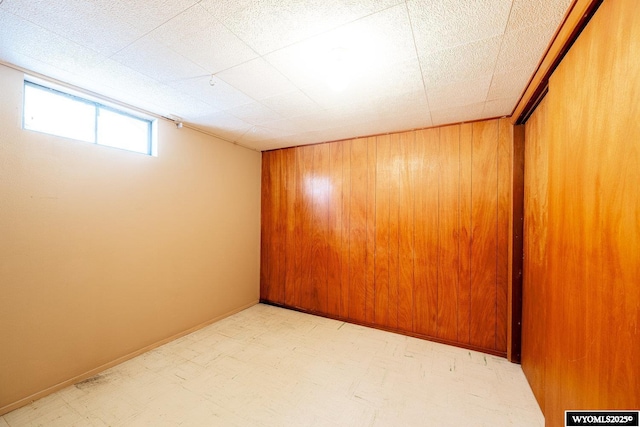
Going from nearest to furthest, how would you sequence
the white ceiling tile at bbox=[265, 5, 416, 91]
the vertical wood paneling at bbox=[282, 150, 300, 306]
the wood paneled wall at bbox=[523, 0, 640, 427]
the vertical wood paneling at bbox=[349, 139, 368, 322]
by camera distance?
1. the wood paneled wall at bbox=[523, 0, 640, 427]
2. the white ceiling tile at bbox=[265, 5, 416, 91]
3. the vertical wood paneling at bbox=[349, 139, 368, 322]
4. the vertical wood paneling at bbox=[282, 150, 300, 306]

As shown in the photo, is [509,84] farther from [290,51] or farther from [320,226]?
[320,226]

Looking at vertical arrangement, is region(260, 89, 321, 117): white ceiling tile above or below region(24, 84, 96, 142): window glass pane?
above

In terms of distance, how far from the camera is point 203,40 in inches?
57.6

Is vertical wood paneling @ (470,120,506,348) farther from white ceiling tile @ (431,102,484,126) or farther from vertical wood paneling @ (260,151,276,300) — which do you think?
vertical wood paneling @ (260,151,276,300)

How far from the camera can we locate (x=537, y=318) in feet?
5.96

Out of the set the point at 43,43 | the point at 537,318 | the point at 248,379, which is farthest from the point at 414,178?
the point at 43,43

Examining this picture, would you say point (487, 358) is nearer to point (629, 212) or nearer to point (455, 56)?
point (629, 212)

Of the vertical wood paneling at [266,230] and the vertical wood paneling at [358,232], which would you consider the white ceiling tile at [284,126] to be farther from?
the vertical wood paneling at [266,230]

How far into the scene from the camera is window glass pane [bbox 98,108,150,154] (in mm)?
2336

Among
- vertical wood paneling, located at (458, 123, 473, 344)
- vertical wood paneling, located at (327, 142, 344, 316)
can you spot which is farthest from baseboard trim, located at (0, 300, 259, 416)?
vertical wood paneling, located at (458, 123, 473, 344)

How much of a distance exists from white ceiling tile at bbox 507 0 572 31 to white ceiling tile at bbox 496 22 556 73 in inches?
1.5

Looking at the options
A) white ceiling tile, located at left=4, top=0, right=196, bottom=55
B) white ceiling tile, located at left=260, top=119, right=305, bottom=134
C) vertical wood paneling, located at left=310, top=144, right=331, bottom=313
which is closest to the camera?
white ceiling tile, located at left=4, top=0, right=196, bottom=55

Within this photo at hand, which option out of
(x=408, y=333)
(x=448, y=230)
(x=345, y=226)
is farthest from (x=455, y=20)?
(x=408, y=333)

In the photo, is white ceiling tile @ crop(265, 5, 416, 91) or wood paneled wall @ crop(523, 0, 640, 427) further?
white ceiling tile @ crop(265, 5, 416, 91)
